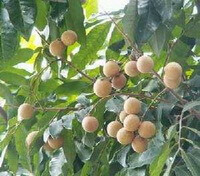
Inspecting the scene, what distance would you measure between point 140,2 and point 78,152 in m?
0.56

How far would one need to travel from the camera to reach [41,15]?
117 centimetres

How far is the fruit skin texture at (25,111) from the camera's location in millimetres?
1340

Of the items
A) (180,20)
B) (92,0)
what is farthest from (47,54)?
(180,20)

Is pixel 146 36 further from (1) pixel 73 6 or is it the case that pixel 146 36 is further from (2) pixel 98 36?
(2) pixel 98 36

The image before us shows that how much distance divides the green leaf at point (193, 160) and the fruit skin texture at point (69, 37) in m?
0.42

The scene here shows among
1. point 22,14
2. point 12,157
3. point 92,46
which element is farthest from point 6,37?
point 12,157

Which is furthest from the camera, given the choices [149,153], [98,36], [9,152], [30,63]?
[30,63]

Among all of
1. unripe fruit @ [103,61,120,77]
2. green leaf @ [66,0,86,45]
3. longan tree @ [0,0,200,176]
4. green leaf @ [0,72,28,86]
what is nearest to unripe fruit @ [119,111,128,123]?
longan tree @ [0,0,200,176]

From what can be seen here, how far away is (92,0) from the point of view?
1.51 m

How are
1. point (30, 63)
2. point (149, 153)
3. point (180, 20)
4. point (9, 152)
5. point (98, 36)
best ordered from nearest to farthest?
point (149, 153) < point (180, 20) < point (98, 36) < point (9, 152) < point (30, 63)

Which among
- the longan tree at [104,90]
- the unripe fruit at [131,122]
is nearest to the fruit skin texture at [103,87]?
the longan tree at [104,90]

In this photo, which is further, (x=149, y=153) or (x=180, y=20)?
(x=180, y=20)

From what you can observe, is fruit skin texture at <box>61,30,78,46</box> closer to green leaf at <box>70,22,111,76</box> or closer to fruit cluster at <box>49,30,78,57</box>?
fruit cluster at <box>49,30,78,57</box>

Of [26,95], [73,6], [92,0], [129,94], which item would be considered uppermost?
[73,6]
